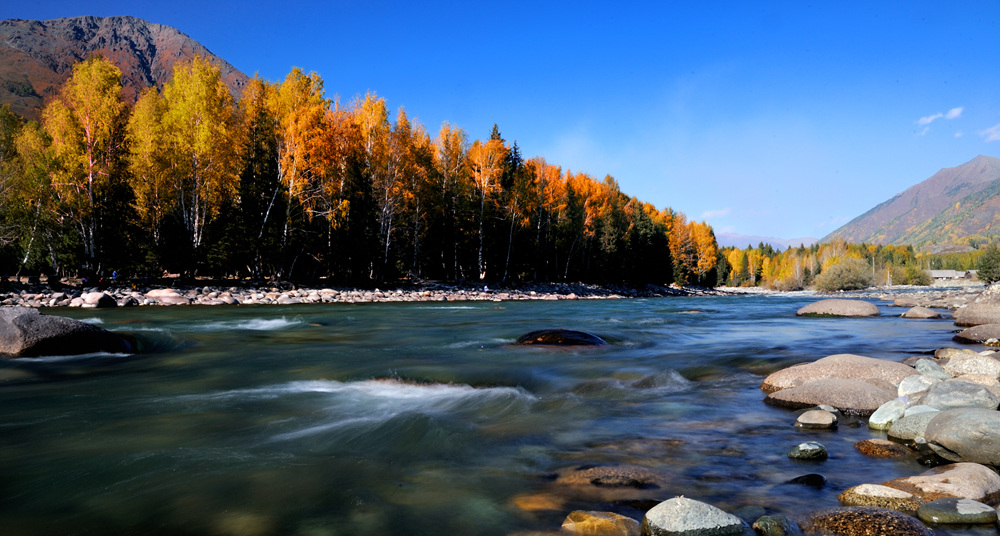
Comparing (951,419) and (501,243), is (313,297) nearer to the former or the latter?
(501,243)

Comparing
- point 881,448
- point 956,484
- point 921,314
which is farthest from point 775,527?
point 921,314

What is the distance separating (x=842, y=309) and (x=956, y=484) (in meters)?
18.1

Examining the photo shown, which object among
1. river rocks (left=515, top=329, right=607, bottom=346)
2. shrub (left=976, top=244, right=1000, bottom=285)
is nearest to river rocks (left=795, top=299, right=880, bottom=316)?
river rocks (left=515, top=329, right=607, bottom=346)

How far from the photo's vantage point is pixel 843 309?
18047 millimetres

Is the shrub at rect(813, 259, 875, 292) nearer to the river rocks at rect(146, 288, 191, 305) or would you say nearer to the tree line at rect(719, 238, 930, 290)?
the tree line at rect(719, 238, 930, 290)

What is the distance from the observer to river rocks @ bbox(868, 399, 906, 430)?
169 inches

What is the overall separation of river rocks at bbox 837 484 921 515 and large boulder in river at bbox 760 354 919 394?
317 centimetres

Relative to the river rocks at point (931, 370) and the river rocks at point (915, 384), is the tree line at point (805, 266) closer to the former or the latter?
the river rocks at point (931, 370)

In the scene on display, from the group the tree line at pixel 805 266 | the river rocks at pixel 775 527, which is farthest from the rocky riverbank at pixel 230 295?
the tree line at pixel 805 266

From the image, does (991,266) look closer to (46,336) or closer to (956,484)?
(956,484)

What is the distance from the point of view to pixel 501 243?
38.5 metres

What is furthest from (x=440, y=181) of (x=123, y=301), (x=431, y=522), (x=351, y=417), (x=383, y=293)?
(x=431, y=522)

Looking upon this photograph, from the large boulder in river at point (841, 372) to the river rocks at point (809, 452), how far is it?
7.79ft

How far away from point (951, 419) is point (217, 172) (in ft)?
93.1
